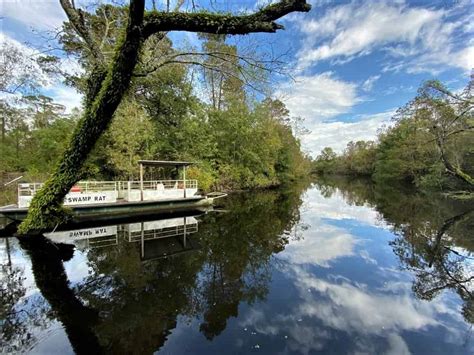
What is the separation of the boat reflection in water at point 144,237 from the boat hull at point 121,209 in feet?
6.03

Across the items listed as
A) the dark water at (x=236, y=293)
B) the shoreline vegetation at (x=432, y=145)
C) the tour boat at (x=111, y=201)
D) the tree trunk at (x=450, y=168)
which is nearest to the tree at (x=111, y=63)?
the dark water at (x=236, y=293)

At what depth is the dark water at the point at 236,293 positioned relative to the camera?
3.50 metres

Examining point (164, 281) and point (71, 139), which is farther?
point (71, 139)

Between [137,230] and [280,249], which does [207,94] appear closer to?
[137,230]

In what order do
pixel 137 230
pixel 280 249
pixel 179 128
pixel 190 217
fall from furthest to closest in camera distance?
pixel 179 128
pixel 190 217
pixel 137 230
pixel 280 249

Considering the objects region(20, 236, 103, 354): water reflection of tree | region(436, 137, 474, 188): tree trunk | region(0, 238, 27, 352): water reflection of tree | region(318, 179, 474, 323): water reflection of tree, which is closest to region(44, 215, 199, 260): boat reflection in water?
region(20, 236, 103, 354): water reflection of tree

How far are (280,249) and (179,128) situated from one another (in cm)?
1637

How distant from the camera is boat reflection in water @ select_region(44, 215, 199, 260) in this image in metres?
7.48

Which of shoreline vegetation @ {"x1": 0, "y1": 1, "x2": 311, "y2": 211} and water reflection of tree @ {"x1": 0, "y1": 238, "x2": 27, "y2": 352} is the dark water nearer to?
water reflection of tree @ {"x1": 0, "y1": 238, "x2": 27, "y2": 352}

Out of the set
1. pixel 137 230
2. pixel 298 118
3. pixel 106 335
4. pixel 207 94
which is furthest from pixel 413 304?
pixel 298 118

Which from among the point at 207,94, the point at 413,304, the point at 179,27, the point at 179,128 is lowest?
the point at 413,304

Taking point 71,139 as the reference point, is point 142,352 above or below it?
below

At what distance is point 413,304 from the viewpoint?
4.70 m

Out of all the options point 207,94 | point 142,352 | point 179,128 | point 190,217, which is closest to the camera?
point 142,352
